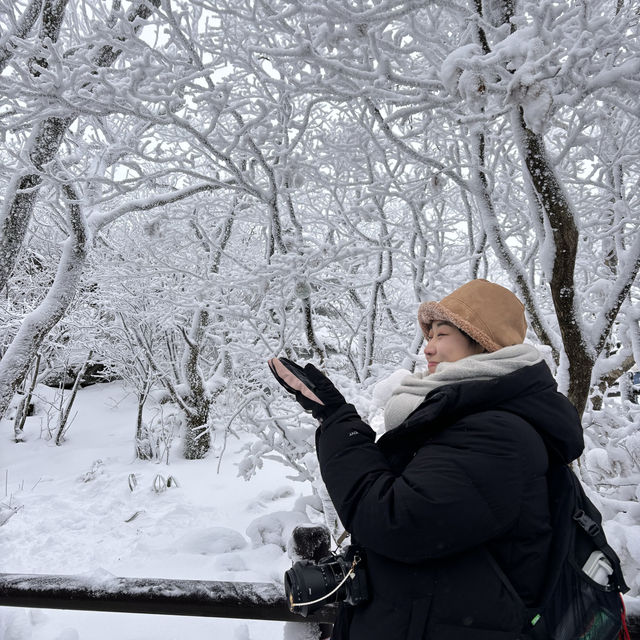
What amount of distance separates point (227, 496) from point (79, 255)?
440 cm

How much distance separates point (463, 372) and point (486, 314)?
0.65ft

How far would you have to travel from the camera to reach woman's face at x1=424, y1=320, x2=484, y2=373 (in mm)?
1174

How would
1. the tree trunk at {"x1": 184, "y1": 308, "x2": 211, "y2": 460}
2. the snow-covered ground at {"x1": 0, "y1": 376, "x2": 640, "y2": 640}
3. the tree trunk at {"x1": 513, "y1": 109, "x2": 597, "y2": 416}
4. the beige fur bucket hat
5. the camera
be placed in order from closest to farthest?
the camera → the beige fur bucket hat → the tree trunk at {"x1": 513, "y1": 109, "x2": 597, "y2": 416} → the snow-covered ground at {"x1": 0, "y1": 376, "x2": 640, "y2": 640} → the tree trunk at {"x1": 184, "y1": 308, "x2": 211, "y2": 460}

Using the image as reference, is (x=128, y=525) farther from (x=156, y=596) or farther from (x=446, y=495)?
(x=446, y=495)

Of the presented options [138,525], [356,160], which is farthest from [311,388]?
[138,525]

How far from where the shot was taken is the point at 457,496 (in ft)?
2.76

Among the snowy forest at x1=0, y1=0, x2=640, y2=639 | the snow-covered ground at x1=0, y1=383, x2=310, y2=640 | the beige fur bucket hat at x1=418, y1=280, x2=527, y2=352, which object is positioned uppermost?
the snowy forest at x1=0, y1=0, x2=640, y2=639

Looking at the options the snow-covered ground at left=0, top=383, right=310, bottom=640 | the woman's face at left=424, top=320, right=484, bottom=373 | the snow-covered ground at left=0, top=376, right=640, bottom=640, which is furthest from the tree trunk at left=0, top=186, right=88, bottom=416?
the woman's face at left=424, top=320, right=484, bottom=373

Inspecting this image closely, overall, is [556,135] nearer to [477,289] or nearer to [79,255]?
[477,289]

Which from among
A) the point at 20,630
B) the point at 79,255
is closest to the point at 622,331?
the point at 20,630

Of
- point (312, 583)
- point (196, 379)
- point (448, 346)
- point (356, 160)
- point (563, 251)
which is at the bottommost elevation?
point (196, 379)

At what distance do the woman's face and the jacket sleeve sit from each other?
0.91 ft

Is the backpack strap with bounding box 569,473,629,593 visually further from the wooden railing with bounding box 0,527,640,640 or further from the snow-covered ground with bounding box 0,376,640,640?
the wooden railing with bounding box 0,527,640,640

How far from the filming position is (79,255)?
434cm
